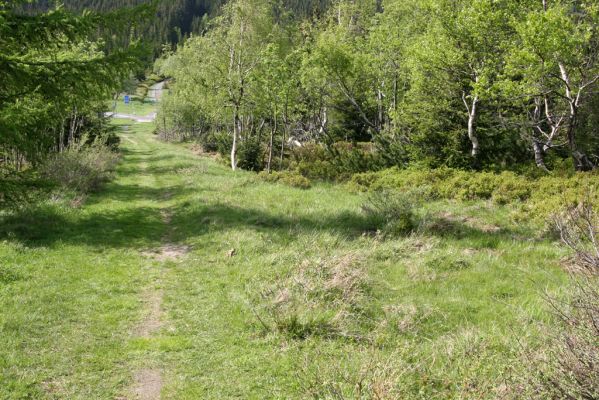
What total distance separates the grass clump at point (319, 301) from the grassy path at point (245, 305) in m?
0.07

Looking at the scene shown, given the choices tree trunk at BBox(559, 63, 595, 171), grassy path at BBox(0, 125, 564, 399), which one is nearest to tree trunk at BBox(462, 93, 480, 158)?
tree trunk at BBox(559, 63, 595, 171)

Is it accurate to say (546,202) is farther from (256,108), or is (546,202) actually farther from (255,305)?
(256,108)

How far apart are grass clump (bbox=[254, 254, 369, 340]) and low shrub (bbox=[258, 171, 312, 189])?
12.5m

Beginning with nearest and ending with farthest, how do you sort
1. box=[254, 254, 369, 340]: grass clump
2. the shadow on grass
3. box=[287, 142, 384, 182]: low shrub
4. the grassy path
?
1. the grassy path
2. box=[254, 254, 369, 340]: grass clump
3. the shadow on grass
4. box=[287, 142, 384, 182]: low shrub

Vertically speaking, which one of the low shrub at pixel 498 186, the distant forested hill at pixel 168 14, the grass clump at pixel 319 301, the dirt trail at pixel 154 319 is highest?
the distant forested hill at pixel 168 14

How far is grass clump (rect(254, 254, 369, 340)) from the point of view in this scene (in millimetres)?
7418

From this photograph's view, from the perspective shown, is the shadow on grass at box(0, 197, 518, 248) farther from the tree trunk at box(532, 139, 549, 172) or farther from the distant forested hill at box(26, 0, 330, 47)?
the distant forested hill at box(26, 0, 330, 47)

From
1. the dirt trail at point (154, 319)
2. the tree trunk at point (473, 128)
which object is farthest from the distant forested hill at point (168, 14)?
the dirt trail at point (154, 319)

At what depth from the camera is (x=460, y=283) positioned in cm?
934

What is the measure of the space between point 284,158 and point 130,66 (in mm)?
20695

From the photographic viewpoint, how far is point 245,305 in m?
8.68

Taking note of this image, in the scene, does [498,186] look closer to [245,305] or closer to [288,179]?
[288,179]

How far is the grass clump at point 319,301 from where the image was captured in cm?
742

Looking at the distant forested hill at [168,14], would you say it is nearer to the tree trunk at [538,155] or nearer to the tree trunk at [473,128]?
the tree trunk at [473,128]
